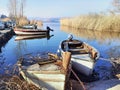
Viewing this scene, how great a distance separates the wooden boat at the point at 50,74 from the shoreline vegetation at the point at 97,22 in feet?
104

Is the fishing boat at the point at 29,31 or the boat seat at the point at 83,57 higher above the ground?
the boat seat at the point at 83,57

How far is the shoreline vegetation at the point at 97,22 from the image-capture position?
1650 inches

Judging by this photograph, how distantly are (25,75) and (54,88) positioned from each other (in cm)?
132

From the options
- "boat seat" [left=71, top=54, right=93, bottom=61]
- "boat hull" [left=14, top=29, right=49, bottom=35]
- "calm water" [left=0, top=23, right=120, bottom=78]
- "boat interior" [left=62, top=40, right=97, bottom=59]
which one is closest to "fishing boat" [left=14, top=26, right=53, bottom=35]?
"boat hull" [left=14, top=29, right=49, bottom=35]

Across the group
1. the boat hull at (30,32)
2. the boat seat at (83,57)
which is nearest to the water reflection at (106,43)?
the boat hull at (30,32)

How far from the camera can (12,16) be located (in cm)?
6569

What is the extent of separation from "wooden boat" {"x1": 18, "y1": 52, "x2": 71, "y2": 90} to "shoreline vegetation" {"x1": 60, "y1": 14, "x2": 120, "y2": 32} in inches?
1249

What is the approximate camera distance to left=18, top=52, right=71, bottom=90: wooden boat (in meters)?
10.3

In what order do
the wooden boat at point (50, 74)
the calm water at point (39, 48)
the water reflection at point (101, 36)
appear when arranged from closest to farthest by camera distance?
the wooden boat at point (50, 74) < the calm water at point (39, 48) < the water reflection at point (101, 36)

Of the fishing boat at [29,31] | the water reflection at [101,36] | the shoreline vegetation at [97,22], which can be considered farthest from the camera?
the shoreline vegetation at [97,22]

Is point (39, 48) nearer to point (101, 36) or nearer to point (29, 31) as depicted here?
point (29, 31)

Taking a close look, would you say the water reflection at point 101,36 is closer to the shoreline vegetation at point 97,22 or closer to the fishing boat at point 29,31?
the shoreline vegetation at point 97,22

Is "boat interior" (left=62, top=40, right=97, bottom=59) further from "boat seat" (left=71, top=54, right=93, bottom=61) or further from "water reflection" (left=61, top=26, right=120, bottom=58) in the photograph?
"water reflection" (left=61, top=26, right=120, bottom=58)

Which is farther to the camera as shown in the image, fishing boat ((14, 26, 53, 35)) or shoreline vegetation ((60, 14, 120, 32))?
shoreline vegetation ((60, 14, 120, 32))
